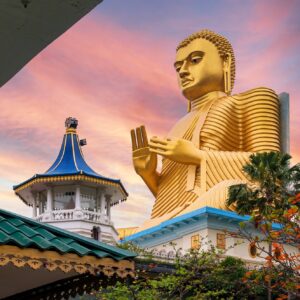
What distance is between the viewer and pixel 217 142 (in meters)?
31.7

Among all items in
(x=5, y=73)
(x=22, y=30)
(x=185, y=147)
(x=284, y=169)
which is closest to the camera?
(x=22, y=30)

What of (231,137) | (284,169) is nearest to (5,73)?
(284,169)

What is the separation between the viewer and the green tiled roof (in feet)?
14.7

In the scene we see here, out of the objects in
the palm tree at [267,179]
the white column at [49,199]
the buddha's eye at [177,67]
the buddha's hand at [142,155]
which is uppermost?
the buddha's eye at [177,67]

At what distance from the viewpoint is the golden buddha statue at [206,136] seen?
3056 centimetres

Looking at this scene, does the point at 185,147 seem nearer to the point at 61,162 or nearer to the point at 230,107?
the point at 230,107

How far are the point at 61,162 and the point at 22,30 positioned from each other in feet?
115

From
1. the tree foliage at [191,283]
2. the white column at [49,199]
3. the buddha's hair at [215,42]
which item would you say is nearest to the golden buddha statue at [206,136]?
the buddha's hair at [215,42]

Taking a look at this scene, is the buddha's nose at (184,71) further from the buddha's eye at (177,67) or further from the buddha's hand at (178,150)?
the buddha's hand at (178,150)

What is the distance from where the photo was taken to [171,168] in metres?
33.5

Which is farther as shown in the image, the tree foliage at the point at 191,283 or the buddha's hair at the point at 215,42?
the buddha's hair at the point at 215,42

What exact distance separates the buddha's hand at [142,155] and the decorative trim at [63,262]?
2637cm

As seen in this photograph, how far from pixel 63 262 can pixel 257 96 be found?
95.3 feet

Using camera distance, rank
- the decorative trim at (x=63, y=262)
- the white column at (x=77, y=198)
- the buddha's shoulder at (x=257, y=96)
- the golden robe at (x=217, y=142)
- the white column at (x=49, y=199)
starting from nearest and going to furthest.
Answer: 1. the decorative trim at (x=63, y=262)
2. the golden robe at (x=217, y=142)
3. the buddha's shoulder at (x=257, y=96)
4. the white column at (x=77, y=198)
5. the white column at (x=49, y=199)
